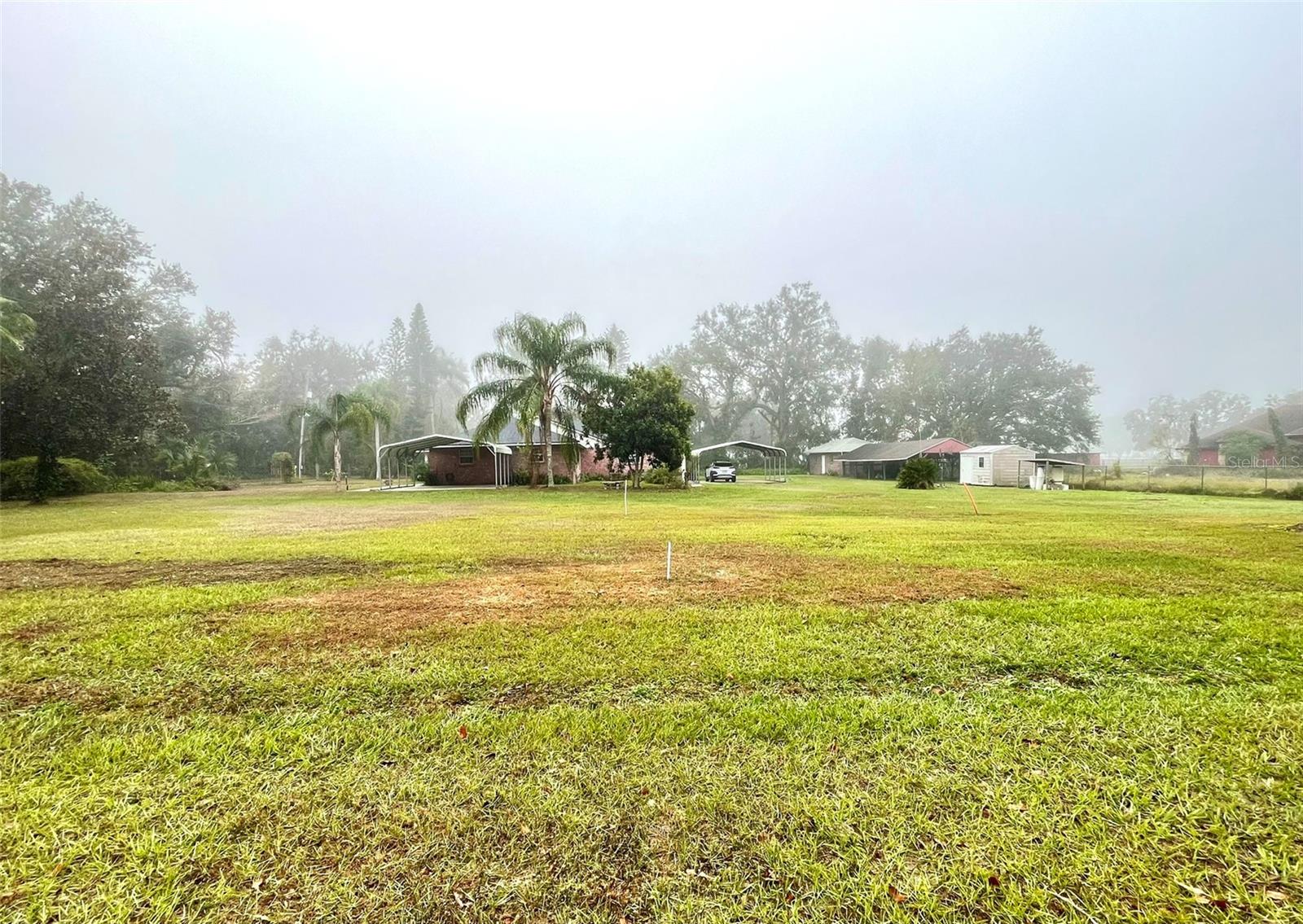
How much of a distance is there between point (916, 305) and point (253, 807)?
141m

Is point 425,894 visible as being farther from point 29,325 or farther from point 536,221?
point 536,221

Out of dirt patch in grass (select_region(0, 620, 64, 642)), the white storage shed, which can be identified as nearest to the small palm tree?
dirt patch in grass (select_region(0, 620, 64, 642))

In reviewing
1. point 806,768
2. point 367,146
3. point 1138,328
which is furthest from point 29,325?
Answer: point 1138,328

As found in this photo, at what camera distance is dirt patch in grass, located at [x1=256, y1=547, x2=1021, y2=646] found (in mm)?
4238

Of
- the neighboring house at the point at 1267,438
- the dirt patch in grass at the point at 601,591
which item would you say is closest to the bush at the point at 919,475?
the dirt patch in grass at the point at 601,591

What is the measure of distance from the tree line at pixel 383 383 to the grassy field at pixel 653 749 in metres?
18.0

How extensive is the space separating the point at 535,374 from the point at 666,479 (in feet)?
25.9

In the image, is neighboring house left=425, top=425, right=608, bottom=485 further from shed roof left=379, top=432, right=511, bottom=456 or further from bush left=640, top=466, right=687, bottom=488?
bush left=640, top=466, right=687, bottom=488

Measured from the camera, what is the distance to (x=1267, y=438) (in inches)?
1631

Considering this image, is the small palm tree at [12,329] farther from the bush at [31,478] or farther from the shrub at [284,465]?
the shrub at [284,465]

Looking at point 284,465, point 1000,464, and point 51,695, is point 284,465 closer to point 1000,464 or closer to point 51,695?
point 51,695

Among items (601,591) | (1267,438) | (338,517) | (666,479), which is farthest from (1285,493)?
(1267,438)

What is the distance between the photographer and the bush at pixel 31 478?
18.1 meters

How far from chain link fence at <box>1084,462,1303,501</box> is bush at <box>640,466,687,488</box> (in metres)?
21.2
